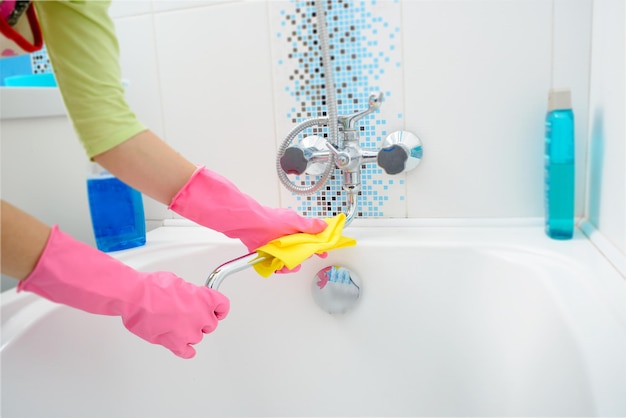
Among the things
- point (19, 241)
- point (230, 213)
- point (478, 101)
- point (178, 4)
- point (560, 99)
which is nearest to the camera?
point (19, 241)

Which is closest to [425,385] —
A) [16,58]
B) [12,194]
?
[12,194]

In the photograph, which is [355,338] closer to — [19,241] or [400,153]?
[400,153]

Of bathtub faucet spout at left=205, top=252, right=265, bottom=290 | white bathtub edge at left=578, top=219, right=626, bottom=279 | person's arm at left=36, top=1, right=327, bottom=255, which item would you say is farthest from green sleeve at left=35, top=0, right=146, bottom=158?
white bathtub edge at left=578, top=219, right=626, bottom=279

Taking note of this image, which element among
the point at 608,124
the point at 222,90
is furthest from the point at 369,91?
the point at 608,124

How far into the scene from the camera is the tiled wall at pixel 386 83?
3.28 ft

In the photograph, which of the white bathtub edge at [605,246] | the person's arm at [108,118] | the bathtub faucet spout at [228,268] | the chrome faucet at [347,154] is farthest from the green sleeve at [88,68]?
the white bathtub edge at [605,246]

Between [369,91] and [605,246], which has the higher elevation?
→ [369,91]

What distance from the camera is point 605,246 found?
85 cm

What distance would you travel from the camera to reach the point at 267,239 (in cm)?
86

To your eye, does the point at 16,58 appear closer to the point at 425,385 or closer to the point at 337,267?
the point at 337,267

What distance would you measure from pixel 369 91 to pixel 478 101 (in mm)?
215

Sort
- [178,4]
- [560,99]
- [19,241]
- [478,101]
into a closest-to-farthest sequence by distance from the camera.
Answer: [19,241], [560,99], [478,101], [178,4]

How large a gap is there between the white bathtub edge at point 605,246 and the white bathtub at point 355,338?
1 centimetres

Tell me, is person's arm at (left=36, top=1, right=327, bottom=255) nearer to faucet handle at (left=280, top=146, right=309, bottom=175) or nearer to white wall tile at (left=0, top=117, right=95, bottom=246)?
faucet handle at (left=280, top=146, right=309, bottom=175)
